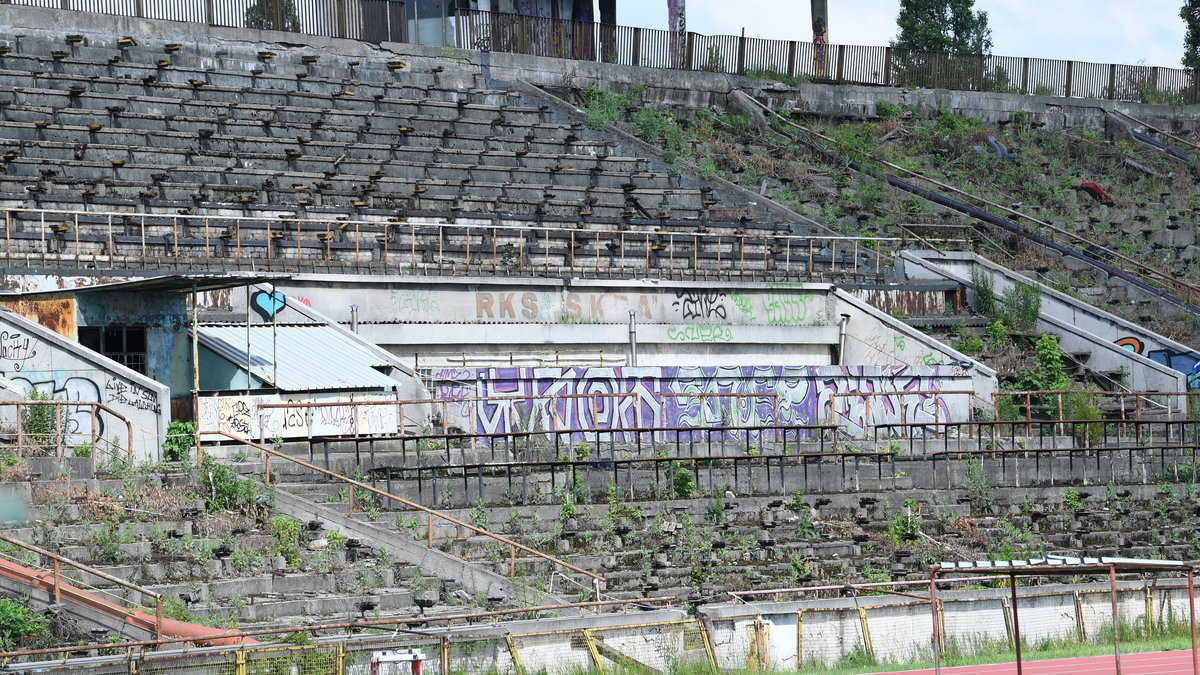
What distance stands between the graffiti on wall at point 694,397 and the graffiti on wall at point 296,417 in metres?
1.89

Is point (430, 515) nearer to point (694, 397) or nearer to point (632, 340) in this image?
point (694, 397)

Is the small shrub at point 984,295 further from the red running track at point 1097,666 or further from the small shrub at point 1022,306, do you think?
the red running track at point 1097,666

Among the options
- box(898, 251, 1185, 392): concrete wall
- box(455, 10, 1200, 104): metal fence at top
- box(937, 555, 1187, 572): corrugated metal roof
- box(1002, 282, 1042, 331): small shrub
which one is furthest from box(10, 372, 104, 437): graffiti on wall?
box(455, 10, 1200, 104): metal fence at top

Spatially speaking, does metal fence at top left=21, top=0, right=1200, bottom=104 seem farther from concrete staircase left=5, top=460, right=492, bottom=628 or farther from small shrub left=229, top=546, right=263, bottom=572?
small shrub left=229, top=546, right=263, bottom=572

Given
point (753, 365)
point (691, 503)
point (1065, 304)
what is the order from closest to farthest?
1. point (691, 503)
2. point (753, 365)
3. point (1065, 304)

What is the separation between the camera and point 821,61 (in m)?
52.1

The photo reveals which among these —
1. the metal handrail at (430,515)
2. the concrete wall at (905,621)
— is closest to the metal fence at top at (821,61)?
the metal handrail at (430,515)

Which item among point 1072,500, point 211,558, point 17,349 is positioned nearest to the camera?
point 211,558

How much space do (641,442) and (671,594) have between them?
6.22m

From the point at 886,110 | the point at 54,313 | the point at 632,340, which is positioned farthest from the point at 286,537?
the point at 886,110

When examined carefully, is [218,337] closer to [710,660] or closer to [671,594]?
[671,594]

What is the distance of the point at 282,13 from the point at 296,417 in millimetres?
20804

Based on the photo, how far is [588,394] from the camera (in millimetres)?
29078

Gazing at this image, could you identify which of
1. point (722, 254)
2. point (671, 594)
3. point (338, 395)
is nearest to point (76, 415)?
point (338, 395)
